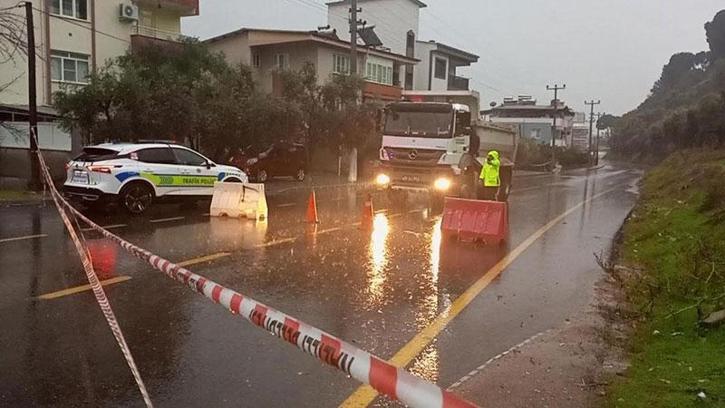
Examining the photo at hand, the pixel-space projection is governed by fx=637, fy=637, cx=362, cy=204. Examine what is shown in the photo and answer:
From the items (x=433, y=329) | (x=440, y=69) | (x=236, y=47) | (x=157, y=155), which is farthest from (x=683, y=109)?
(x=433, y=329)

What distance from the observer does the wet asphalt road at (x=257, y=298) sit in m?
4.86

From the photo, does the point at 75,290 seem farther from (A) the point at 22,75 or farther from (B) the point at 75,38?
(B) the point at 75,38

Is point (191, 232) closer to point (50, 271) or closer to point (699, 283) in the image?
point (50, 271)

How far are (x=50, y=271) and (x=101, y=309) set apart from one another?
2.29 metres

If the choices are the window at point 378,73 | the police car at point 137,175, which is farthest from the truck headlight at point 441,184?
the window at point 378,73

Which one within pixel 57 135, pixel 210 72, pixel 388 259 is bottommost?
pixel 388 259

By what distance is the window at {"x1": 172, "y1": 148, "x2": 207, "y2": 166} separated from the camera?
1630 centimetres

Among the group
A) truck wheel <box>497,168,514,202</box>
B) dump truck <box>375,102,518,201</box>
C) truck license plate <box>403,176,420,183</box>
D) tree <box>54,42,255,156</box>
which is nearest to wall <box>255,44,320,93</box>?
tree <box>54,42,255,156</box>

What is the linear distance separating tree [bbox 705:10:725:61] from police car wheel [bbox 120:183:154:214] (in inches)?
3503

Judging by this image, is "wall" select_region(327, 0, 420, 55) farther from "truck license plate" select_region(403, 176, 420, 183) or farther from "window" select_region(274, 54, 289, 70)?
"truck license plate" select_region(403, 176, 420, 183)

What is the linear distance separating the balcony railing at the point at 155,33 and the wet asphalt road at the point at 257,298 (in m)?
20.7

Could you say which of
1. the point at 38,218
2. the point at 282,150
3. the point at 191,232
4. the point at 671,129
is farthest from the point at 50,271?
the point at 671,129

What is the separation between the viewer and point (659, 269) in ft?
31.4

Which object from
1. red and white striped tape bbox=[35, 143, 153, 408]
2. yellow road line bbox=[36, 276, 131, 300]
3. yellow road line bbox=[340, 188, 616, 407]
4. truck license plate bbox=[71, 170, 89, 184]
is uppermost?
truck license plate bbox=[71, 170, 89, 184]
